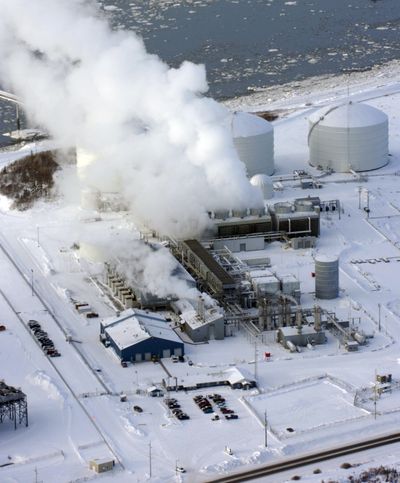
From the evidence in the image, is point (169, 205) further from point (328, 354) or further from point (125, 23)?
point (125, 23)

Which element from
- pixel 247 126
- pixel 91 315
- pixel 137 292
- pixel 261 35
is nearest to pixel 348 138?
pixel 247 126

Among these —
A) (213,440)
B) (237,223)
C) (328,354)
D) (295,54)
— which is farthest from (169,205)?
(295,54)

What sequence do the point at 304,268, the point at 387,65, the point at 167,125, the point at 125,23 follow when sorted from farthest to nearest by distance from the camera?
the point at 125,23
the point at 387,65
the point at 167,125
the point at 304,268

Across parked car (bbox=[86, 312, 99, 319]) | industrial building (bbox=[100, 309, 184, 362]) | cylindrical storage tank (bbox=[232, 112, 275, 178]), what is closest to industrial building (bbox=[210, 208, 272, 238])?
cylindrical storage tank (bbox=[232, 112, 275, 178])

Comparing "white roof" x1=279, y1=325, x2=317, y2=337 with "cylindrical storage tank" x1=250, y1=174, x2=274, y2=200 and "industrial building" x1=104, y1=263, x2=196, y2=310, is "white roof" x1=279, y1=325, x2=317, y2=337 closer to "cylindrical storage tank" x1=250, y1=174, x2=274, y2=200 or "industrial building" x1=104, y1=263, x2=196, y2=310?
"industrial building" x1=104, y1=263, x2=196, y2=310

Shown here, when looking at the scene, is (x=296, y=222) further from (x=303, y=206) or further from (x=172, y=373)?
(x=172, y=373)

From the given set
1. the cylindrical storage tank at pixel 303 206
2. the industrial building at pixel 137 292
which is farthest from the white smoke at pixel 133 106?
the industrial building at pixel 137 292
